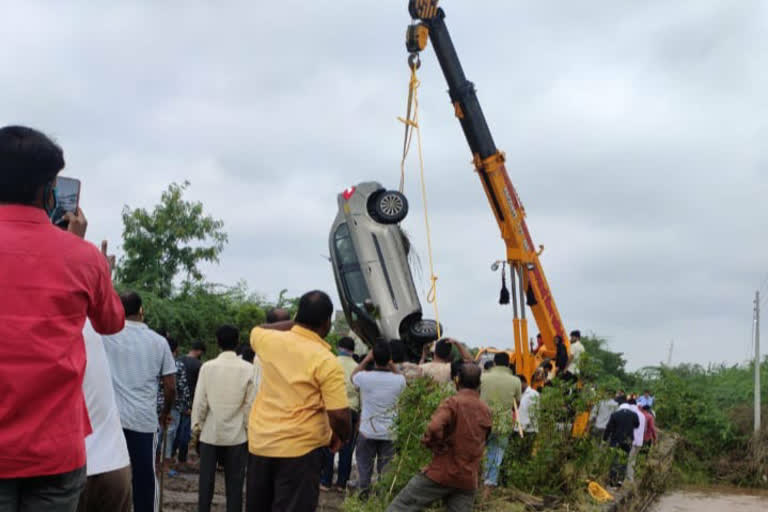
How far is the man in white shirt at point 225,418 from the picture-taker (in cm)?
681

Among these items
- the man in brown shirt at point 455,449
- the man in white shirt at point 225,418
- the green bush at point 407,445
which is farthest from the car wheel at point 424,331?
the man in brown shirt at point 455,449

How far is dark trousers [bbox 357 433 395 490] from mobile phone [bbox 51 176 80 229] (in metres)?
5.31

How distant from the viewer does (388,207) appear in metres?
13.3

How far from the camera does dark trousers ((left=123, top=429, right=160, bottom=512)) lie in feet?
17.2

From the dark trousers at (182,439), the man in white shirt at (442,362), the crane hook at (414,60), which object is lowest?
the dark trousers at (182,439)

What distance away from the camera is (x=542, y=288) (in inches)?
598

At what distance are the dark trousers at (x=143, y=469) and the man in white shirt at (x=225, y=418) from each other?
1365mm

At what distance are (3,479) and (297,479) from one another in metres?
2.25

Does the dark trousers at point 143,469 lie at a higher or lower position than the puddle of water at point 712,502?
higher

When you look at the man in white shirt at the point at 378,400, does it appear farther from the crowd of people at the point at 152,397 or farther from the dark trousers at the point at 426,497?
the dark trousers at the point at 426,497

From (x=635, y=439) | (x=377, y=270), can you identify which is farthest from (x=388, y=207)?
(x=635, y=439)

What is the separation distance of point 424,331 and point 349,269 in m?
1.53

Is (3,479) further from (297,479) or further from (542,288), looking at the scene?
(542,288)

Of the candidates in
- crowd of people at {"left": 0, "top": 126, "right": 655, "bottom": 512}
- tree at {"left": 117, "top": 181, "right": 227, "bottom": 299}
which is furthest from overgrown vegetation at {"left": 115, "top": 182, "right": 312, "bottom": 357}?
crowd of people at {"left": 0, "top": 126, "right": 655, "bottom": 512}
